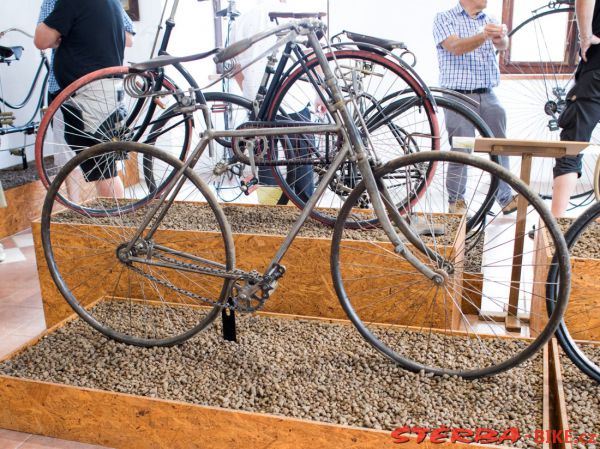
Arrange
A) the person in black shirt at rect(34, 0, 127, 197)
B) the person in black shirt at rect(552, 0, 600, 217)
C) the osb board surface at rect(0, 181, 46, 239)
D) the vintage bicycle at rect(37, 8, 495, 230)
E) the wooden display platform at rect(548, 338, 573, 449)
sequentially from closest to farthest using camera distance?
the wooden display platform at rect(548, 338, 573, 449) < the vintage bicycle at rect(37, 8, 495, 230) < the person in black shirt at rect(552, 0, 600, 217) < the person in black shirt at rect(34, 0, 127, 197) < the osb board surface at rect(0, 181, 46, 239)

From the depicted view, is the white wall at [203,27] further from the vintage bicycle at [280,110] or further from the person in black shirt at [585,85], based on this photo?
the vintage bicycle at [280,110]

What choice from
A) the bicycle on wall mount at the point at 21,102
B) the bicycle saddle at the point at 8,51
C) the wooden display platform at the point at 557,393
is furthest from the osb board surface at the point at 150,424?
the bicycle saddle at the point at 8,51

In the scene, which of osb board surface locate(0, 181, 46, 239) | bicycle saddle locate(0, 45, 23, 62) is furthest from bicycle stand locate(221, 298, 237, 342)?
bicycle saddle locate(0, 45, 23, 62)

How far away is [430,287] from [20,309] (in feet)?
7.01

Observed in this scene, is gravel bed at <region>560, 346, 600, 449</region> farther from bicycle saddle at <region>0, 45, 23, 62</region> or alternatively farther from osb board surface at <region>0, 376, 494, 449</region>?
bicycle saddle at <region>0, 45, 23, 62</region>

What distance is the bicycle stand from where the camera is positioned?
2.20 metres

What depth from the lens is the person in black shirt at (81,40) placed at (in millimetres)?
2939

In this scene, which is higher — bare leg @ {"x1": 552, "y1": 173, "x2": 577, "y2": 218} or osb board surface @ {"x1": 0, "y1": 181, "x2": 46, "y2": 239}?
bare leg @ {"x1": 552, "y1": 173, "x2": 577, "y2": 218}

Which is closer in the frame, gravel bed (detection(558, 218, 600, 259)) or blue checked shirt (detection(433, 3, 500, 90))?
gravel bed (detection(558, 218, 600, 259))

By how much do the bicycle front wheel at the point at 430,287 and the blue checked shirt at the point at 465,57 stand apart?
3.78ft

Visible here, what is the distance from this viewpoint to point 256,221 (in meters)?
2.86

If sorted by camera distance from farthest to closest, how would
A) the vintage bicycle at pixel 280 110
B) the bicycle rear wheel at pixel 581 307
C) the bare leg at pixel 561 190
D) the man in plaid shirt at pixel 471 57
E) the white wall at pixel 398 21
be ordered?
the white wall at pixel 398 21 → the man in plaid shirt at pixel 471 57 → the bare leg at pixel 561 190 → the vintage bicycle at pixel 280 110 → the bicycle rear wheel at pixel 581 307

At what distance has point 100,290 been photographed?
282 centimetres

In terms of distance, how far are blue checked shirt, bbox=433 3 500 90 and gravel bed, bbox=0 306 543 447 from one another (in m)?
1.95
